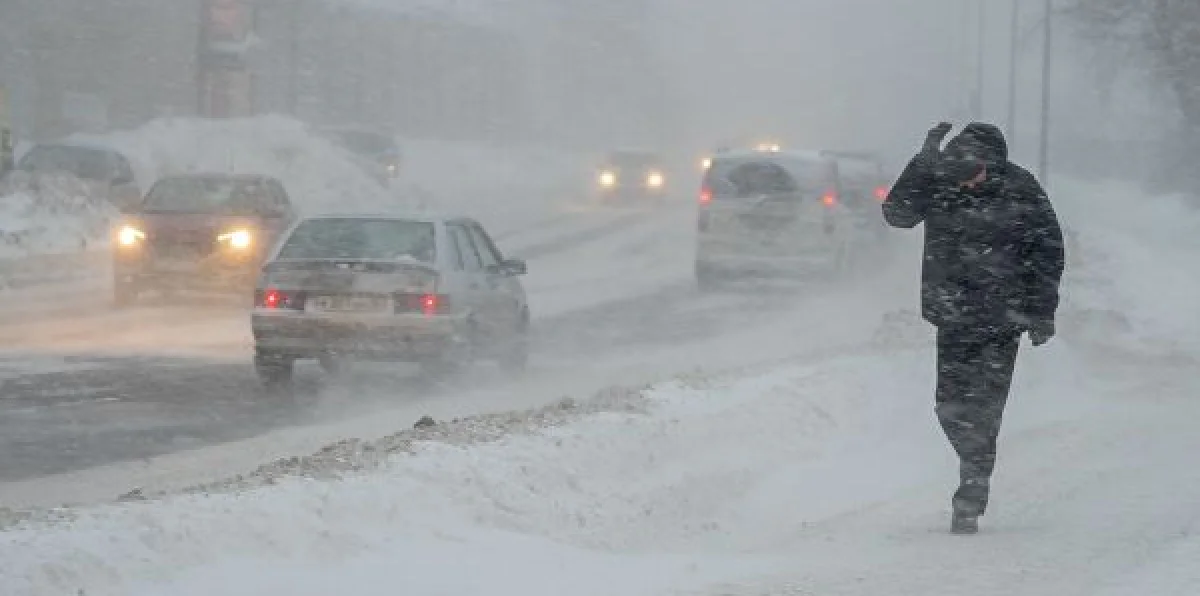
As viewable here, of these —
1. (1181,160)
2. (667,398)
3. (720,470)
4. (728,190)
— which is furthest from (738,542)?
(1181,160)

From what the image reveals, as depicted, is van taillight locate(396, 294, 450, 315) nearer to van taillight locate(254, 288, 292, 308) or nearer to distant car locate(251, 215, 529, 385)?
distant car locate(251, 215, 529, 385)

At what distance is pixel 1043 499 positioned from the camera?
31.2 ft

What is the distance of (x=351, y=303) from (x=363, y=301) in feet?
0.30

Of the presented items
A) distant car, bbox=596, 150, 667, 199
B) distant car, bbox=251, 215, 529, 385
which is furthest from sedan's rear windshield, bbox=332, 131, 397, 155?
distant car, bbox=251, 215, 529, 385

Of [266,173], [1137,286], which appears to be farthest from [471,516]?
[266,173]

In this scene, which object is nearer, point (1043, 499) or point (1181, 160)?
point (1043, 499)

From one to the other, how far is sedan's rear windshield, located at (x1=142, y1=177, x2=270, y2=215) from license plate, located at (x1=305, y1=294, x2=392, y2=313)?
759 cm

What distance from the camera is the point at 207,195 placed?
2262 centimetres

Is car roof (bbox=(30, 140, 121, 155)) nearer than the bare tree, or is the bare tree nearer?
car roof (bbox=(30, 140, 121, 155))

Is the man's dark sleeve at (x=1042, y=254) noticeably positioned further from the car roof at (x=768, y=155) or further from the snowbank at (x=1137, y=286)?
the car roof at (x=768, y=155)

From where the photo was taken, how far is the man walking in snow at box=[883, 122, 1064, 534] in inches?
332

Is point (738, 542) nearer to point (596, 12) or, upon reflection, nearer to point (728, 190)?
point (728, 190)

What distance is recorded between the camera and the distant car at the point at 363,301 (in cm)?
1467

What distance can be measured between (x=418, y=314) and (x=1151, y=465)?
6.00 metres
